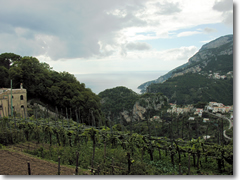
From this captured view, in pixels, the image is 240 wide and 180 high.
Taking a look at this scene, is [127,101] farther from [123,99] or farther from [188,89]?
[188,89]

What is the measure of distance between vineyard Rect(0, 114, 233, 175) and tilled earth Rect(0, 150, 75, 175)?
46 cm

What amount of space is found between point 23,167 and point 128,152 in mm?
2728

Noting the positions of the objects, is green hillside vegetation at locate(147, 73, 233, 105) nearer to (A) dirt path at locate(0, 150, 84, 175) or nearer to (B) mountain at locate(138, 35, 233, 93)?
(B) mountain at locate(138, 35, 233, 93)

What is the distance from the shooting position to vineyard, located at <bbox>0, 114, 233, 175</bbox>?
4305 mm

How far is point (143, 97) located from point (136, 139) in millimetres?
35789

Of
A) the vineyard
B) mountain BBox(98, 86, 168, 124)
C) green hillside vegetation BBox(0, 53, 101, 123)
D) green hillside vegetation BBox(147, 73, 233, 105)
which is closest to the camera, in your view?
the vineyard

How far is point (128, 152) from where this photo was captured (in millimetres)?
4180

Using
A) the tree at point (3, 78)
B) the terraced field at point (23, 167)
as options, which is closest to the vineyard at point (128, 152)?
the terraced field at point (23, 167)

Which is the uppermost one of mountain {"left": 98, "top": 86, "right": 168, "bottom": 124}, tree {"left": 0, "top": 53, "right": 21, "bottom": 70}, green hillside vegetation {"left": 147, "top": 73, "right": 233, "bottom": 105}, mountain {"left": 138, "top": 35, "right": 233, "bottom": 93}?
mountain {"left": 138, "top": 35, "right": 233, "bottom": 93}

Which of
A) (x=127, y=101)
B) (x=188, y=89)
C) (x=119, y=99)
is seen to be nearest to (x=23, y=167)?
(x=119, y=99)

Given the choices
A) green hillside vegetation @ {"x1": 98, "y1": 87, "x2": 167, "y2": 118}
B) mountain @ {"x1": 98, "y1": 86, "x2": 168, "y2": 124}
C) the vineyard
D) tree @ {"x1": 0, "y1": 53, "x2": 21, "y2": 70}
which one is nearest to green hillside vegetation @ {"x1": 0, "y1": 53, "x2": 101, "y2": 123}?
tree @ {"x1": 0, "y1": 53, "x2": 21, "y2": 70}

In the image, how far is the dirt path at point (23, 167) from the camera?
4.20 meters

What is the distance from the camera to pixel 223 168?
4473 millimetres

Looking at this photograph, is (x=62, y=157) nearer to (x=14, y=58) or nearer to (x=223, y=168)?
(x=223, y=168)
